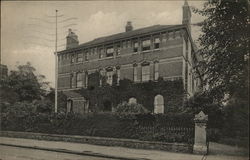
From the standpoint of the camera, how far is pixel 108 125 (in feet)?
55.5

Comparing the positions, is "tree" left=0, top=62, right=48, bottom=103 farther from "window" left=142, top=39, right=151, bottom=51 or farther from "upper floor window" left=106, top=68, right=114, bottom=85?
"window" left=142, top=39, right=151, bottom=51

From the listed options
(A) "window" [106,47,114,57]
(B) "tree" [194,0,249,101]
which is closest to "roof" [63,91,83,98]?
(A) "window" [106,47,114,57]

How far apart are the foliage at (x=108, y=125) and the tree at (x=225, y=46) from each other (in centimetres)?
238

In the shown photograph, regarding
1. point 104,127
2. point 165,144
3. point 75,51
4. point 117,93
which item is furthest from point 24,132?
point 75,51

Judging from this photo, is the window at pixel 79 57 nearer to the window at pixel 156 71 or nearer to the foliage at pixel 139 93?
the foliage at pixel 139 93

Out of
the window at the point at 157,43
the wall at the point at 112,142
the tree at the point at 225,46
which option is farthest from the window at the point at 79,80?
the tree at the point at 225,46

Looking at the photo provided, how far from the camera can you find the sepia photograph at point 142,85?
12.2m

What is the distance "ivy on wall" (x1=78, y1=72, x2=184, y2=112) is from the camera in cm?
2375

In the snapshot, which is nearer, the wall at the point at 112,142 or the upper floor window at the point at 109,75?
the wall at the point at 112,142

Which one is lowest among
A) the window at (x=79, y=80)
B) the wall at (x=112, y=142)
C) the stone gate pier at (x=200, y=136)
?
the wall at (x=112, y=142)

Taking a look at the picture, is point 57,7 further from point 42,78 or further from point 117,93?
point 42,78

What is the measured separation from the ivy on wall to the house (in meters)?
0.55

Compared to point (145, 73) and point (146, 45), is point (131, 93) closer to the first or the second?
point (145, 73)

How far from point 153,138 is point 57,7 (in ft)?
25.5
